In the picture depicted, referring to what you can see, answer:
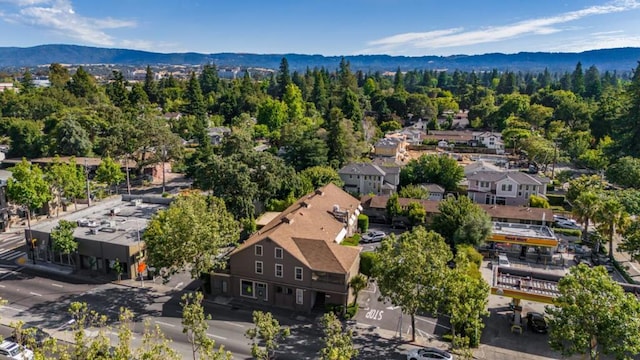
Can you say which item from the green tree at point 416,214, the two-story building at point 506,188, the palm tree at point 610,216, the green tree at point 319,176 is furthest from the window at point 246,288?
the two-story building at point 506,188

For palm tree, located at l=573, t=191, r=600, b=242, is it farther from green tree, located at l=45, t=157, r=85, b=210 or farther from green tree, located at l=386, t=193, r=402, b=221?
green tree, located at l=45, t=157, r=85, b=210

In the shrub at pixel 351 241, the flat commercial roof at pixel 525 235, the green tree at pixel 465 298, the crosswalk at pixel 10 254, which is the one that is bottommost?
the crosswalk at pixel 10 254

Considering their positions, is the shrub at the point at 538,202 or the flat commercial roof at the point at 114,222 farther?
the shrub at the point at 538,202

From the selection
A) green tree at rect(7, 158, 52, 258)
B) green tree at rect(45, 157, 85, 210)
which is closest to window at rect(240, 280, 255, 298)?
green tree at rect(7, 158, 52, 258)

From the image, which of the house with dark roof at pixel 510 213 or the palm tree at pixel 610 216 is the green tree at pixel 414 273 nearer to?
the house with dark roof at pixel 510 213

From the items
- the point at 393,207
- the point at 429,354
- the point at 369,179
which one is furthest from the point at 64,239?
the point at 369,179

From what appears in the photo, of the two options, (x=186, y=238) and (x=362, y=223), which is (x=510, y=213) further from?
(x=186, y=238)

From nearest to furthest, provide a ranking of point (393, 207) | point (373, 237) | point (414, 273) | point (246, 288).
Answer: point (414, 273)
point (246, 288)
point (373, 237)
point (393, 207)
